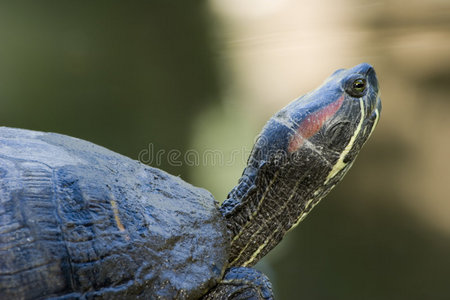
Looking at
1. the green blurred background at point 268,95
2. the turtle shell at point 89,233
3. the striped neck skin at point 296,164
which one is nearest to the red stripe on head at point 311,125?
the striped neck skin at point 296,164

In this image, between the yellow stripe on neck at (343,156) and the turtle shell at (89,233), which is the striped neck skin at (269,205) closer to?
the yellow stripe on neck at (343,156)

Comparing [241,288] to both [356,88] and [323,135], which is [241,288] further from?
[356,88]

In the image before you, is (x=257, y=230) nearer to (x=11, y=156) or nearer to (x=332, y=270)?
(x=11, y=156)

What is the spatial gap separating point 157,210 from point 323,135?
1.80ft

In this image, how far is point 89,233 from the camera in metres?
0.81

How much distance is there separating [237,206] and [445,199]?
1.31 meters

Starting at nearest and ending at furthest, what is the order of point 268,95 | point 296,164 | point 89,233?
1. point 89,233
2. point 296,164
3. point 268,95

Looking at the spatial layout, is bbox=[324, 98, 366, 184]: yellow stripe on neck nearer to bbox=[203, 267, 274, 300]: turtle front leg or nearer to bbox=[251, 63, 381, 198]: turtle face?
bbox=[251, 63, 381, 198]: turtle face

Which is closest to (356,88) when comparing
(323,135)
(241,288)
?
(323,135)

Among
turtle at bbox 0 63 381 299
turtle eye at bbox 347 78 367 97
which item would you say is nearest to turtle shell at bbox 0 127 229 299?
turtle at bbox 0 63 381 299

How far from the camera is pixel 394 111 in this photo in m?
1.95

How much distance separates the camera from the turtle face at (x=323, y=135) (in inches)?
44.1

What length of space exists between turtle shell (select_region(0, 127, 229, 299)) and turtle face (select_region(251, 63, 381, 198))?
0.32 meters

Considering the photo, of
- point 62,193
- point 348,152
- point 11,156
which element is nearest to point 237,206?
point 348,152
